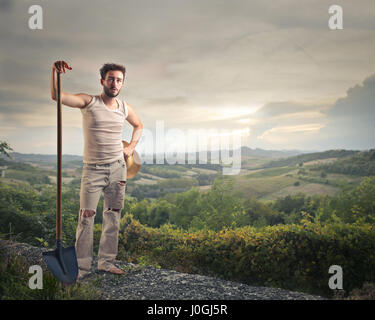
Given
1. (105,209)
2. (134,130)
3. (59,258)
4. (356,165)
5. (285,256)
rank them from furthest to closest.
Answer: (356,165) < (134,130) < (285,256) < (105,209) < (59,258)

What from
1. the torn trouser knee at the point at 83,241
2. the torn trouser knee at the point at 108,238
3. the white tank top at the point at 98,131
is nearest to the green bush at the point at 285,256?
the torn trouser knee at the point at 108,238

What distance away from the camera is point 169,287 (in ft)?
14.3

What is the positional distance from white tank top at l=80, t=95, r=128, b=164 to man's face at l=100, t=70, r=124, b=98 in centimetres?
16

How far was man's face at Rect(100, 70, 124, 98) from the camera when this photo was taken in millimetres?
4230

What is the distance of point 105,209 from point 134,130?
1.29 meters

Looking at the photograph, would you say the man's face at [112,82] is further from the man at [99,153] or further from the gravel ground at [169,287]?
the gravel ground at [169,287]

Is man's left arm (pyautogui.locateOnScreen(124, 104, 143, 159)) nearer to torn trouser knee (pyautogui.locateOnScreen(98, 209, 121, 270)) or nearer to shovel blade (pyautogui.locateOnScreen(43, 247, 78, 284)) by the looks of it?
torn trouser knee (pyautogui.locateOnScreen(98, 209, 121, 270))

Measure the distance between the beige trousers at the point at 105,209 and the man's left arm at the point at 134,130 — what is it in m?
0.25

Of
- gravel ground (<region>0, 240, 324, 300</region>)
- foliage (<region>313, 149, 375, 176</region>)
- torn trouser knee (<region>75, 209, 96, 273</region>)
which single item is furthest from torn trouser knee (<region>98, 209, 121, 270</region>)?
foliage (<region>313, 149, 375, 176</region>)

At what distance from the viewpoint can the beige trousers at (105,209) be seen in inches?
Answer: 164

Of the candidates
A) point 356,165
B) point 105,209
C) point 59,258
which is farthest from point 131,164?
point 356,165

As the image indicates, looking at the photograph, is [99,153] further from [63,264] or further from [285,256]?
[285,256]

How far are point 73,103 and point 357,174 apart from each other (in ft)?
21.6

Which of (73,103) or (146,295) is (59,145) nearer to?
(73,103)
